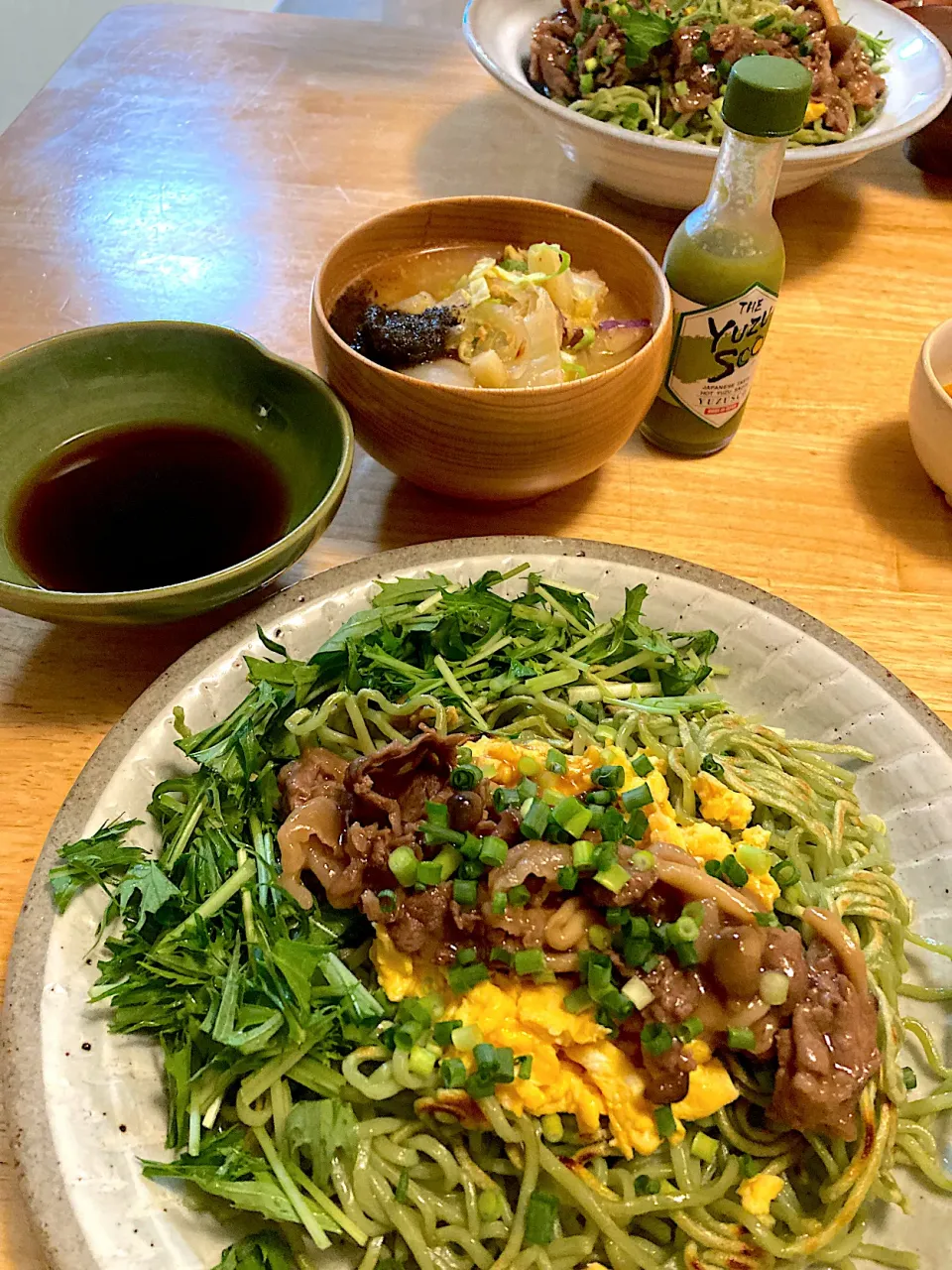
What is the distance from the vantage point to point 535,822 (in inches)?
54.2

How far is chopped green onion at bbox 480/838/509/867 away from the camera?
1.35 m

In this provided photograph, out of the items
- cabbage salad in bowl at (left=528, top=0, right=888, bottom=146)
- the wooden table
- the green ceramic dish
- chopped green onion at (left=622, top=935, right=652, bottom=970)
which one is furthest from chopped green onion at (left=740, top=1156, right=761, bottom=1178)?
cabbage salad in bowl at (left=528, top=0, right=888, bottom=146)

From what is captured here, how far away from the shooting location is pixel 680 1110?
4.32 feet

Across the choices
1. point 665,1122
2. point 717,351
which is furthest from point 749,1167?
point 717,351

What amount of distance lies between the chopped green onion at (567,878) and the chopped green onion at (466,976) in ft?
0.54

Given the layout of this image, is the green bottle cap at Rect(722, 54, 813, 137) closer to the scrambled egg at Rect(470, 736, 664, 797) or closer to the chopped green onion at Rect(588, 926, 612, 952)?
the scrambled egg at Rect(470, 736, 664, 797)

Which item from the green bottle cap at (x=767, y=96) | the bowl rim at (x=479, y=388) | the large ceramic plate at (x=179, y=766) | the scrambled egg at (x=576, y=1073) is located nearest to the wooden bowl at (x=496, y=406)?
the bowl rim at (x=479, y=388)

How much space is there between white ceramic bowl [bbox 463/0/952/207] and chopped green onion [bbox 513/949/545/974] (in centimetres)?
224

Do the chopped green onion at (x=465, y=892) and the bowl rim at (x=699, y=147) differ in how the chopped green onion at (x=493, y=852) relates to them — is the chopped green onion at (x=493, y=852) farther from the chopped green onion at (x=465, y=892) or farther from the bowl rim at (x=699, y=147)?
the bowl rim at (x=699, y=147)

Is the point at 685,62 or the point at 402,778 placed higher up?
the point at 685,62

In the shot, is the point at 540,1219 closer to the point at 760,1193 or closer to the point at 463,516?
the point at 760,1193

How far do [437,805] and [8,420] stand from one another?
1.36 metres

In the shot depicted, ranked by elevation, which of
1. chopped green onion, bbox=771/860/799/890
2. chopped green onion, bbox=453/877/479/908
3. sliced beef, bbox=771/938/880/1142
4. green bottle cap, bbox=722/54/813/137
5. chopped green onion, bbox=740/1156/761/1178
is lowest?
chopped green onion, bbox=740/1156/761/1178

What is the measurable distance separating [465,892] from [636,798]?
29 cm
